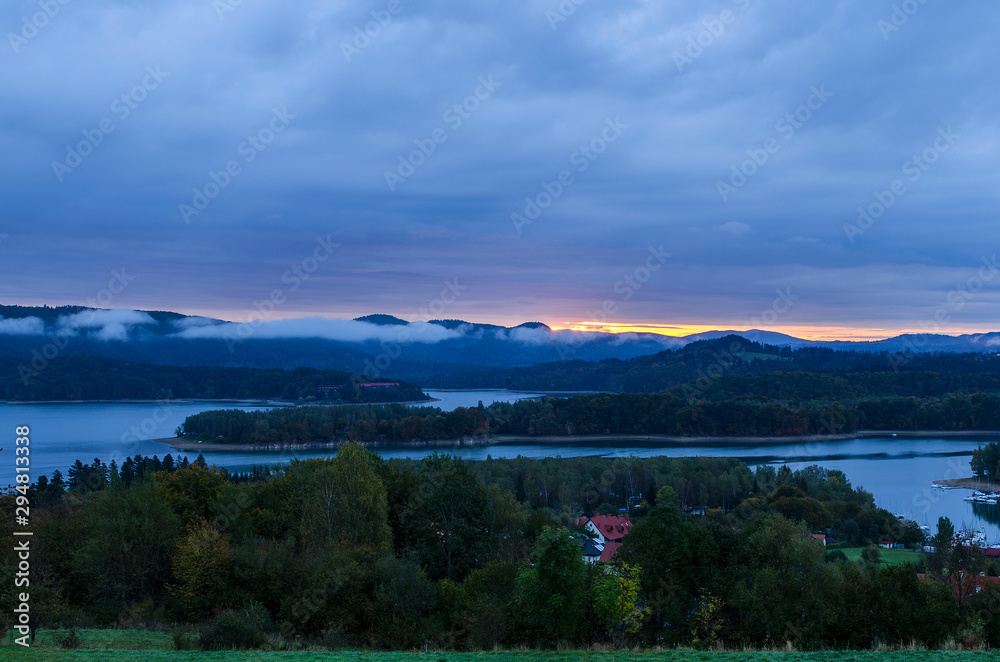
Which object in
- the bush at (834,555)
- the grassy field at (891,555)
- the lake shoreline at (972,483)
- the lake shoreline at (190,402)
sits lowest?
the lake shoreline at (972,483)

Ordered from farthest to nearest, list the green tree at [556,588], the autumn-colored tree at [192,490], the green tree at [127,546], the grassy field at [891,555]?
the grassy field at [891,555]
the autumn-colored tree at [192,490]
the green tree at [127,546]
the green tree at [556,588]

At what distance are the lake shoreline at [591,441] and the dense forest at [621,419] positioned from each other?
85 centimetres

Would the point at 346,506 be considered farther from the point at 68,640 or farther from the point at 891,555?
the point at 891,555

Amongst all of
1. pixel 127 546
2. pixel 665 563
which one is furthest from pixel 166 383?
pixel 665 563

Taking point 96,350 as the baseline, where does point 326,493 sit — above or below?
below

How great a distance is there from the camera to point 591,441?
64000mm

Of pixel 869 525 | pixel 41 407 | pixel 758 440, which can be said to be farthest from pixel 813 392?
pixel 41 407

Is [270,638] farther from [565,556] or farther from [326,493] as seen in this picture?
[326,493]

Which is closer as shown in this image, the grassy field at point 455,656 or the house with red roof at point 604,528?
the grassy field at point 455,656

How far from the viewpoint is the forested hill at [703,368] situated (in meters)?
107

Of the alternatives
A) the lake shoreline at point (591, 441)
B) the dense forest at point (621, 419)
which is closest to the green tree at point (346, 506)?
the lake shoreline at point (591, 441)

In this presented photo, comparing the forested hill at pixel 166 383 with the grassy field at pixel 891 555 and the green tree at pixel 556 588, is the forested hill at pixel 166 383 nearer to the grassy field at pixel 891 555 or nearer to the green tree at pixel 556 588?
the grassy field at pixel 891 555

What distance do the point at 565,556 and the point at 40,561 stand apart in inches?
328

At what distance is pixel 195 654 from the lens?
273 inches
